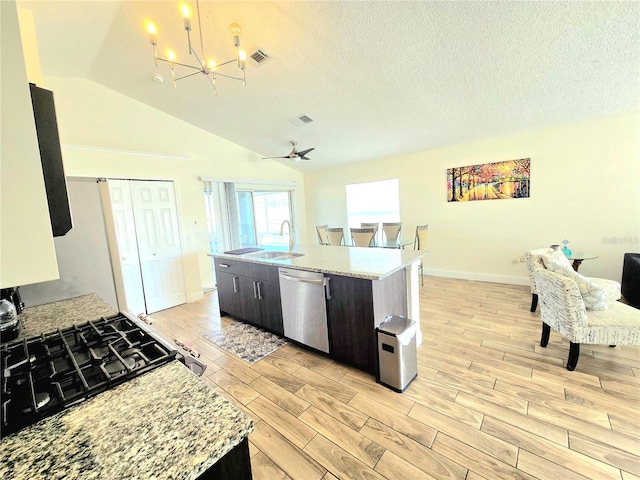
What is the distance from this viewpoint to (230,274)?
11.1 feet

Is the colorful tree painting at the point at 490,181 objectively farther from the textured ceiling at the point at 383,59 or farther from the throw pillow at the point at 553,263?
the throw pillow at the point at 553,263

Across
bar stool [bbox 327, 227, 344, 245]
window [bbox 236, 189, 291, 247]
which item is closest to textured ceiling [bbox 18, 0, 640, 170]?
bar stool [bbox 327, 227, 344, 245]

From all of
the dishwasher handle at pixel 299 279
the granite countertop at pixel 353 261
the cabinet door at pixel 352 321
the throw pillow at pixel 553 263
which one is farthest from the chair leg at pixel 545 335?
the dishwasher handle at pixel 299 279

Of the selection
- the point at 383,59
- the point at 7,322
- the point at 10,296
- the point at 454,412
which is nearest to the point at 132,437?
the point at 7,322

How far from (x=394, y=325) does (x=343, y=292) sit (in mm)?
474

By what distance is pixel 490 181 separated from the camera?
4.37 metres

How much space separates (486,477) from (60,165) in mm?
2268

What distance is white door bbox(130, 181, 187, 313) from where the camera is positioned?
→ 3975 millimetres

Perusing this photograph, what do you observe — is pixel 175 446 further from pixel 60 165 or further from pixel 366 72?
pixel 366 72

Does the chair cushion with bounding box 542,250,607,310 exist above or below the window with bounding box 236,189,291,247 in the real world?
below

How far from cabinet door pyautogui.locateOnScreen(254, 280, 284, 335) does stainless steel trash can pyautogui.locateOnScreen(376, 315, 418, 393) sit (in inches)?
46.2

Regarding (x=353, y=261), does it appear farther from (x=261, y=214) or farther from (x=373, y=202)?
(x=261, y=214)

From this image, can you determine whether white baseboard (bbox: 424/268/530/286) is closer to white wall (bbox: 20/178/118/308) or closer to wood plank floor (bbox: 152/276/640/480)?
wood plank floor (bbox: 152/276/640/480)

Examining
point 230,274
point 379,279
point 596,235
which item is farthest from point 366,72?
point 596,235
